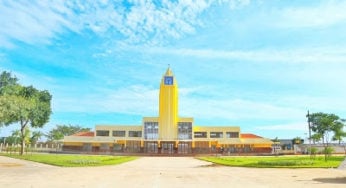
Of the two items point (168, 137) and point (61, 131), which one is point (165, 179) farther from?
point (61, 131)

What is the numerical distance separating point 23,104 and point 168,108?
1810 inches

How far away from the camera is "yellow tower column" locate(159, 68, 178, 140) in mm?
87438

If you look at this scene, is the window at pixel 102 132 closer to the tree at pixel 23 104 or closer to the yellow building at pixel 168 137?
the yellow building at pixel 168 137

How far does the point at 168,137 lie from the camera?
8694 centimetres

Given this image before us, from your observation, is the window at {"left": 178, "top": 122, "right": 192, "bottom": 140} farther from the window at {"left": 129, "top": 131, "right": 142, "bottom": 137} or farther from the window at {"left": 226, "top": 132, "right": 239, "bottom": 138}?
the window at {"left": 226, "top": 132, "right": 239, "bottom": 138}

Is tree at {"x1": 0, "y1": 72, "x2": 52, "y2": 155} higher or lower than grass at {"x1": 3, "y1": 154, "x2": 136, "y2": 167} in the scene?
higher

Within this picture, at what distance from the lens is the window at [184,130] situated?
87.8 meters

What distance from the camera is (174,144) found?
284 feet

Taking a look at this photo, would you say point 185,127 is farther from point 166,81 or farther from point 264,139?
point 264,139

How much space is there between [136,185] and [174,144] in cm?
7160

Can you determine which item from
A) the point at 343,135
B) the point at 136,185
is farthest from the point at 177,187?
the point at 343,135

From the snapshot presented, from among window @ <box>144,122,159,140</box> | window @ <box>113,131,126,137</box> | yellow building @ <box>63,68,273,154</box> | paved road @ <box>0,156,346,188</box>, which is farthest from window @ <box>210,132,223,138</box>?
paved road @ <box>0,156,346,188</box>

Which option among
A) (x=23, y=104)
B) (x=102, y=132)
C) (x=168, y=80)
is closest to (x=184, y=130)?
(x=168, y=80)

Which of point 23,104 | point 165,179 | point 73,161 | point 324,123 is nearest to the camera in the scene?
point 165,179
